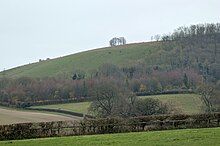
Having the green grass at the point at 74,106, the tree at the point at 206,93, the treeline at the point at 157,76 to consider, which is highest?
the treeline at the point at 157,76

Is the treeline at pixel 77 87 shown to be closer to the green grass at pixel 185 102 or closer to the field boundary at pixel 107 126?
the green grass at pixel 185 102

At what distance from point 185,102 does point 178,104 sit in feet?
8.91

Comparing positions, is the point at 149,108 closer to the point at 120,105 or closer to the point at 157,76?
the point at 120,105

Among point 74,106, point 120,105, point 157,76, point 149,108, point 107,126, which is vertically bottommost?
point 74,106

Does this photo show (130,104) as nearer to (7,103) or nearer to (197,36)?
(7,103)

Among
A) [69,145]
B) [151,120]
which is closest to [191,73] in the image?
[151,120]

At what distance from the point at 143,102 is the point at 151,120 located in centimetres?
3377

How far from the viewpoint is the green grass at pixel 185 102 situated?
85062 mm

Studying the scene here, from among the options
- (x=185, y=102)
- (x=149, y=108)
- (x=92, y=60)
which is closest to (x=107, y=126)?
(x=149, y=108)

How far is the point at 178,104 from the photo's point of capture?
89688 millimetres

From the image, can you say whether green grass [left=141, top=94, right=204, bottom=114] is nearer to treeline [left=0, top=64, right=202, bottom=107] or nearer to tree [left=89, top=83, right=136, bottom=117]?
treeline [left=0, top=64, right=202, bottom=107]

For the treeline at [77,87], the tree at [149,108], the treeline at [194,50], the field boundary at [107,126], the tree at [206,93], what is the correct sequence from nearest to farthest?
the field boundary at [107,126] < the tree at [149,108] < the tree at [206,93] < the treeline at [77,87] < the treeline at [194,50]

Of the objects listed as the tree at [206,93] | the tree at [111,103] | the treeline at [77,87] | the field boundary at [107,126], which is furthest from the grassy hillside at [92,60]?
the field boundary at [107,126]

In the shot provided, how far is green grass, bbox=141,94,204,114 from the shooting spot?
279 ft
